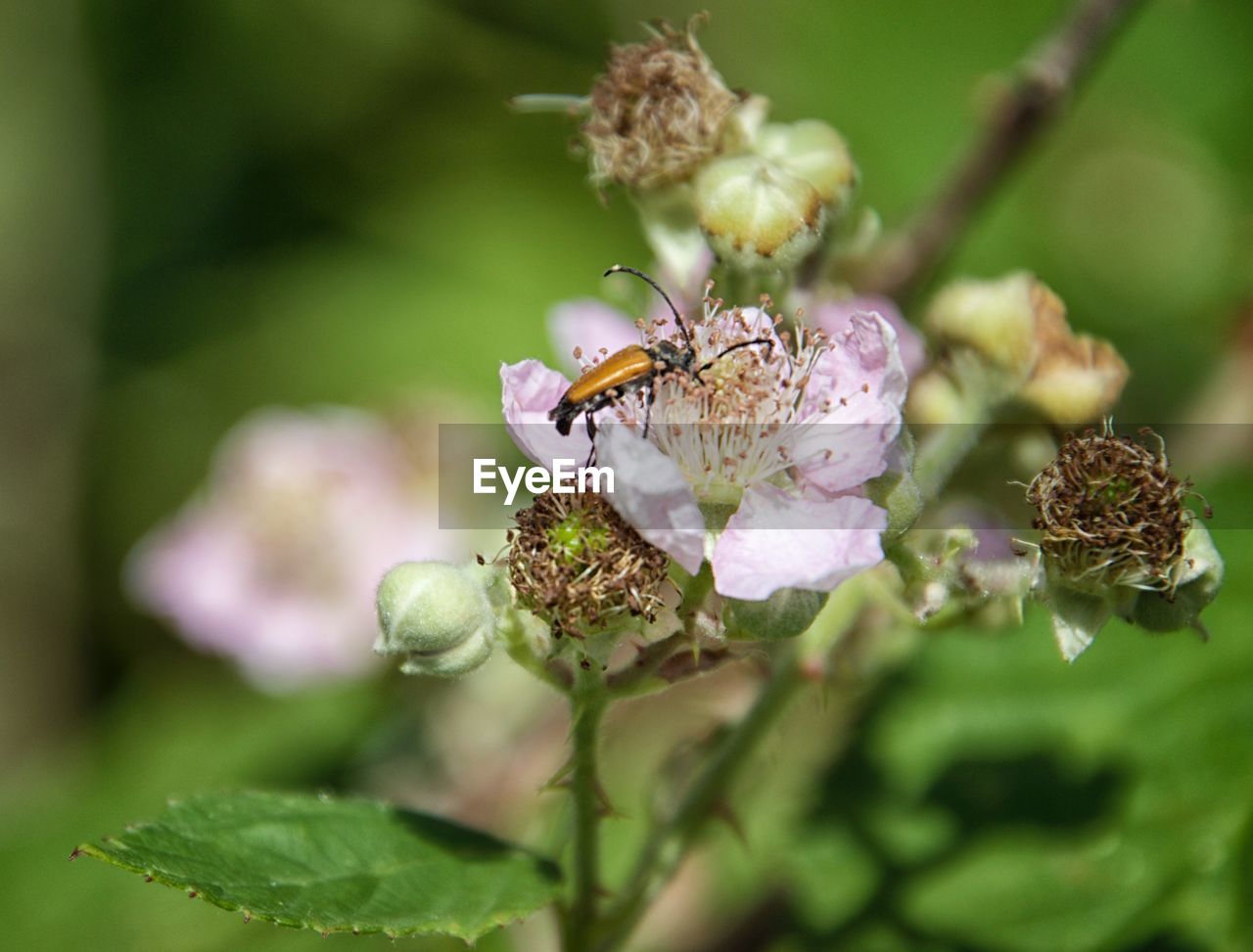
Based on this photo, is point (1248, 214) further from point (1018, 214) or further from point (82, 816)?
point (82, 816)

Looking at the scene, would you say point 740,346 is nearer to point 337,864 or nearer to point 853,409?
point 853,409

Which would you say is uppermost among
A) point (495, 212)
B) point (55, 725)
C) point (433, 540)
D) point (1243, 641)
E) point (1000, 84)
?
point (1000, 84)

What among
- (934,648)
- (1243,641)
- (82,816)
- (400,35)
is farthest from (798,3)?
(82,816)

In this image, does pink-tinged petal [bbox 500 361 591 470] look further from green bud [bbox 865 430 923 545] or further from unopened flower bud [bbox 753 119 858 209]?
unopened flower bud [bbox 753 119 858 209]

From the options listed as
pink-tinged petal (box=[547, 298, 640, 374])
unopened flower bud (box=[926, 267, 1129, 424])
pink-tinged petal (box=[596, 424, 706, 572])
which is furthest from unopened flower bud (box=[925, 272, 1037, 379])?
pink-tinged petal (box=[596, 424, 706, 572])

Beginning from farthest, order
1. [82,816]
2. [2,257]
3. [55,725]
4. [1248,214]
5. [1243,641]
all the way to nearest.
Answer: [2,257] < [55,725] < [1248,214] < [82,816] < [1243,641]

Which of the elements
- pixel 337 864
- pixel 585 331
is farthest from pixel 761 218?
pixel 337 864
